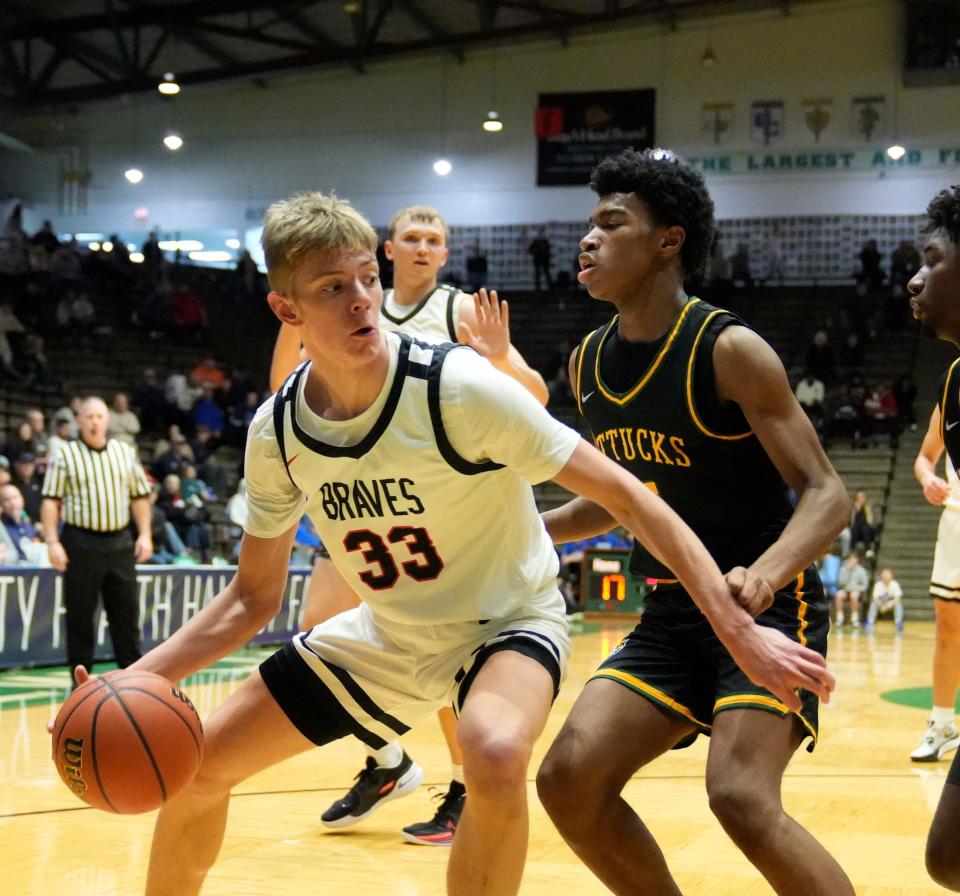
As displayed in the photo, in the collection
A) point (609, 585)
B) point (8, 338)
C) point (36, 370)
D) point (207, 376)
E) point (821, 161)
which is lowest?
point (609, 585)

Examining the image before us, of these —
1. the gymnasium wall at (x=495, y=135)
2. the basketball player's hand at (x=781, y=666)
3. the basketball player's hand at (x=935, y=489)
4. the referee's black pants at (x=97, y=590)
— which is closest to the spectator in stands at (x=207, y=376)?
the gymnasium wall at (x=495, y=135)

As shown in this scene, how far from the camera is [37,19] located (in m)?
24.1

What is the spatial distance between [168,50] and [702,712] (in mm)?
25305

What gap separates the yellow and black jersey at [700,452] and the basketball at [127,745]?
49.0 inches

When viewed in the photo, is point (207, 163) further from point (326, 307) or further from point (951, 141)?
point (326, 307)

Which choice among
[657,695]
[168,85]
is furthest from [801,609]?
[168,85]

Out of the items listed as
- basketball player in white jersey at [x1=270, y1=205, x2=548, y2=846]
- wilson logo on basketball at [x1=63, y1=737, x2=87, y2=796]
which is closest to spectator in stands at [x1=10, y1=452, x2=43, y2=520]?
basketball player in white jersey at [x1=270, y1=205, x2=548, y2=846]

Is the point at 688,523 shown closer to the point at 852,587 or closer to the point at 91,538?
the point at 91,538

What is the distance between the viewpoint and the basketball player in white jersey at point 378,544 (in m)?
3.16

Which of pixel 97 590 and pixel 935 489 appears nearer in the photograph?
pixel 935 489

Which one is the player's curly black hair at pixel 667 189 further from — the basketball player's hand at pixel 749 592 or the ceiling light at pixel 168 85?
the ceiling light at pixel 168 85

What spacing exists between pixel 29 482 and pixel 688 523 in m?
12.2

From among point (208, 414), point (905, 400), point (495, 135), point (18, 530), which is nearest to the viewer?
point (18, 530)

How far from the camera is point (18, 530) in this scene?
12172mm
